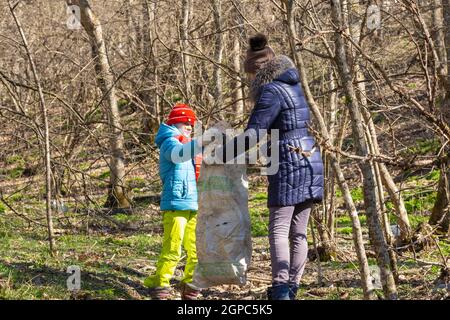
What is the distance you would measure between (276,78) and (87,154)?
6504 millimetres

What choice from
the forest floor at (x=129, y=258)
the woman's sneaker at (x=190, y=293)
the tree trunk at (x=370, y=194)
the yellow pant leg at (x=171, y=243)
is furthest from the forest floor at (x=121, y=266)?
the woman's sneaker at (x=190, y=293)

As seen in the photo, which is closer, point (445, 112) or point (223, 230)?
point (223, 230)

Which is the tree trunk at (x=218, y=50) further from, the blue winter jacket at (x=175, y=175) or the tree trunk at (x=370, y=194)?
the tree trunk at (x=370, y=194)

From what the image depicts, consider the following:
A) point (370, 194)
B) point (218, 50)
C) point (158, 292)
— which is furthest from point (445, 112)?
point (218, 50)

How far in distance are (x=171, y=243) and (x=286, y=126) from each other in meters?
1.30

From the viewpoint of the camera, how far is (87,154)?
38.4 feet

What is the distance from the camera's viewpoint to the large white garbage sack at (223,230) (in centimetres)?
595

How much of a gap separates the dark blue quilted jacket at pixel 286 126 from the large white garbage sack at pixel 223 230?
0.44m

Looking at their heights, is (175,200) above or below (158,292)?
above

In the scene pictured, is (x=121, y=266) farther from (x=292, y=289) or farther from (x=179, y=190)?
(x=292, y=289)

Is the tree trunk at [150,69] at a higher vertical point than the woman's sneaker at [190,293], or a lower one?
Result: higher

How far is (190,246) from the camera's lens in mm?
6387
